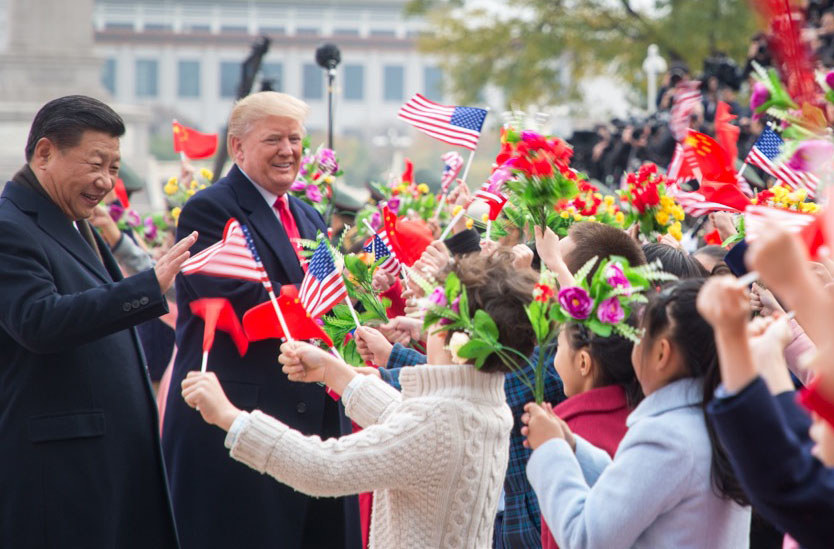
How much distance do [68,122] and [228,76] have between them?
80191 millimetres

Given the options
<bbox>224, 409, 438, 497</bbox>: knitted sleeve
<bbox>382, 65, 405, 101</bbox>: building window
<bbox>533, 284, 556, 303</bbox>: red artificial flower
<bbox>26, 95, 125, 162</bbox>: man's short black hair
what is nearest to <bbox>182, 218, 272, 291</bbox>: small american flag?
<bbox>26, 95, 125, 162</bbox>: man's short black hair

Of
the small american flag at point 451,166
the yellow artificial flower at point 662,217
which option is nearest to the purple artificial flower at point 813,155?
the yellow artificial flower at point 662,217

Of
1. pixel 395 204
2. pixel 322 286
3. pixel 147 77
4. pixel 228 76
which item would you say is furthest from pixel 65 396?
pixel 228 76

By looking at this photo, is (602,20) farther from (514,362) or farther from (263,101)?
(514,362)

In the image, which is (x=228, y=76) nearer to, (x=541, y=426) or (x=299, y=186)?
(x=299, y=186)

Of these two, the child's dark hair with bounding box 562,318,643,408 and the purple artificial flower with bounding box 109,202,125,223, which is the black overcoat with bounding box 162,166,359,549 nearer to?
the child's dark hair with bounding box 562,318,643,408

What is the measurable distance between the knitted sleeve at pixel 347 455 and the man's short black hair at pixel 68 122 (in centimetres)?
125

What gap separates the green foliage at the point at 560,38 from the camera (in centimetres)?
2027

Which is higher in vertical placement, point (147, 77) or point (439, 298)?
point (439, 298)

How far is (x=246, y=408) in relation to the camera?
4.30 metres

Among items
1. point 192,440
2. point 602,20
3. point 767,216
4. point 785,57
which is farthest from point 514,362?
point 602,20

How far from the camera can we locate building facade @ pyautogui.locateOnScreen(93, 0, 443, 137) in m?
79.2

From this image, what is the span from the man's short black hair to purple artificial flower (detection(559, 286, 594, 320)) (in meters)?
1.66

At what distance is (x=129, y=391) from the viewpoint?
361 centimetres
